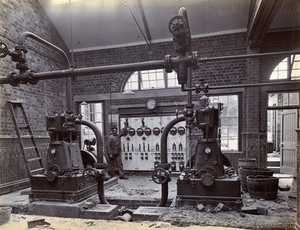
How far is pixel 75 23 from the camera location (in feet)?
29.7

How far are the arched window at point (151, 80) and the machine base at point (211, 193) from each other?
16.8 feet

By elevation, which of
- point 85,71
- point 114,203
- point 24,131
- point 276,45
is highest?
point 276,45

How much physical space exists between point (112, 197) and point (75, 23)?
613cm

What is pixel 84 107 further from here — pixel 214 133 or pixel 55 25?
pixel 214 133

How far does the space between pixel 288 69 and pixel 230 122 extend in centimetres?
244

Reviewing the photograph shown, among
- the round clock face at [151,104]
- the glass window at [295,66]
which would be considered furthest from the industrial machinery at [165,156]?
the glass window at [295,66]

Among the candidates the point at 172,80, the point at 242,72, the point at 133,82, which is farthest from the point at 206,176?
the point at 133,82

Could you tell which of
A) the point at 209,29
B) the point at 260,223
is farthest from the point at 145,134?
the point at 260,223

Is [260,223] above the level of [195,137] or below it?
below

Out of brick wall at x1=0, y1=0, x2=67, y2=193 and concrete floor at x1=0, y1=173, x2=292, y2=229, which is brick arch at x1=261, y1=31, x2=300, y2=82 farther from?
brick wall at x1=0, y1=0, x2=67, y2=193

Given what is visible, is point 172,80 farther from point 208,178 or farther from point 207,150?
point 208,178

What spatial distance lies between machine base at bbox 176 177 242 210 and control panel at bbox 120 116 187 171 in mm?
4193

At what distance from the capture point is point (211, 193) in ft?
14.9

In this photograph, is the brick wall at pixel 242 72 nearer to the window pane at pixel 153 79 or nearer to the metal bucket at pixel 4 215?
the window pane at pixel 153 79
